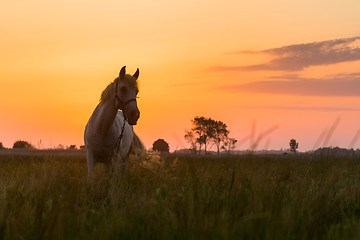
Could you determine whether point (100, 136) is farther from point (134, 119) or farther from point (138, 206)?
point (138, 206)

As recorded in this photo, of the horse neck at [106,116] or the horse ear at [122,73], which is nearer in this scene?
the horse ear at [122,73]

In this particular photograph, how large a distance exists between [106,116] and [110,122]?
150mm

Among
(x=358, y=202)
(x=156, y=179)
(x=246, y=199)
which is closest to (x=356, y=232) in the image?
(x=246, y=199)

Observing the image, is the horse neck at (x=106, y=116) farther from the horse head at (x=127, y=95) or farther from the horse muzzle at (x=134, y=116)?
the horse muzzle at (x=134, y=116)

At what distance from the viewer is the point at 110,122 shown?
26.2ft

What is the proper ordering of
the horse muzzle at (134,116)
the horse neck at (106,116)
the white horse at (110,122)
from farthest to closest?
1. the horse neck at (106,116)
2. the white horse at (110,122)
3. the horse muzzle at (134,116)

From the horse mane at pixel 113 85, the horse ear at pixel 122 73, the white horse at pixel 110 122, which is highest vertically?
the horse ear at pixel 122 73

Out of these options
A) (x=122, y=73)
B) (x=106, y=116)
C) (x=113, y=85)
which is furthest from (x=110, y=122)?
(x=122, y=73)

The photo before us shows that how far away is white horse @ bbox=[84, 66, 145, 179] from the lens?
7.59 m

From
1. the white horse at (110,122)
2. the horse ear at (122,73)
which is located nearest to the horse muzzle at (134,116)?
the white horse at (110,122)

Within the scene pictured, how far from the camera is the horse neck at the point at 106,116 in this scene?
313 inches

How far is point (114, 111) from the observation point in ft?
26.1

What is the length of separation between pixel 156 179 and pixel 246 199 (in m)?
2.86

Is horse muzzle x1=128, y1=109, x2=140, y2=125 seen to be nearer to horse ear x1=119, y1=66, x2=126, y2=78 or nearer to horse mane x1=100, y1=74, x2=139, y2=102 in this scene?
horse mane x1=100, y1=74, x2=139, y2=102
